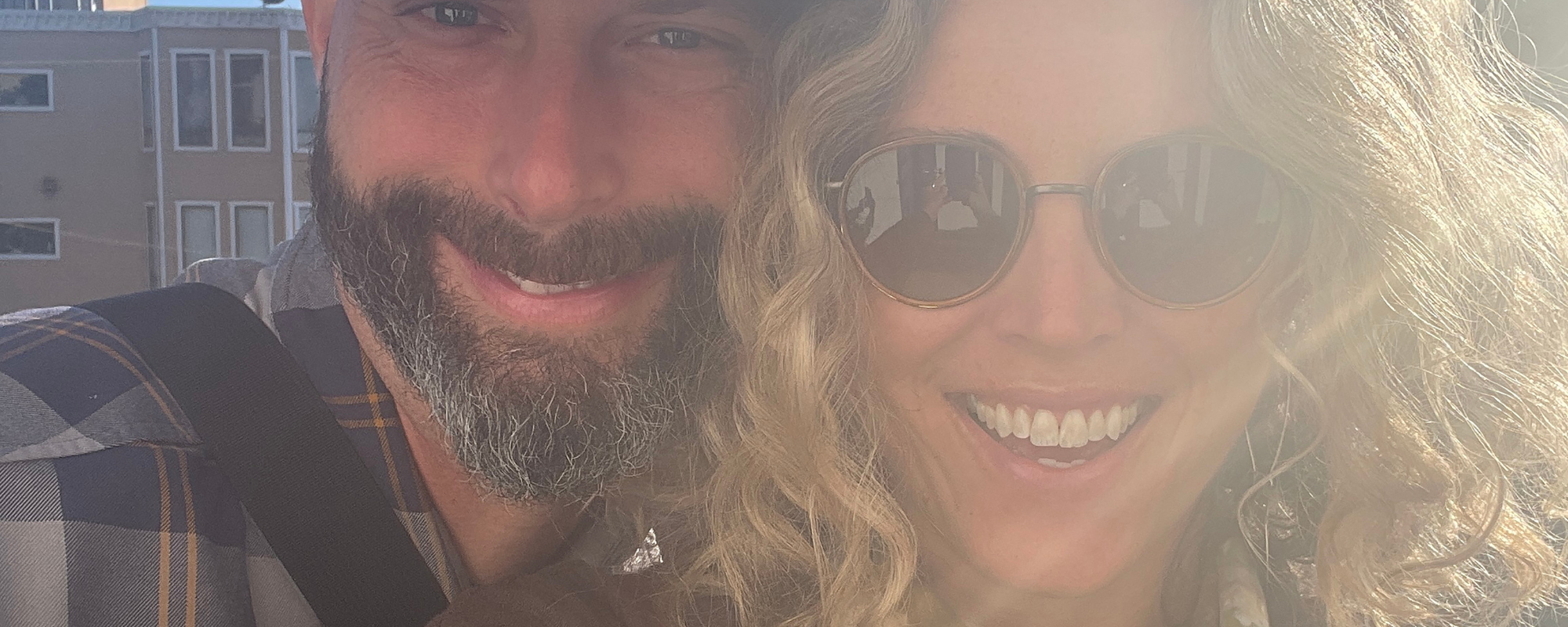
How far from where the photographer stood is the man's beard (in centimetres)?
162

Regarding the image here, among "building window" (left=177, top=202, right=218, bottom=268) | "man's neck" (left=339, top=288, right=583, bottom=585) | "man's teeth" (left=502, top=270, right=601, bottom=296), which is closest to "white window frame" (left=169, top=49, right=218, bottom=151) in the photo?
"building window" (left=177, top=202, right=218, bottom=268)

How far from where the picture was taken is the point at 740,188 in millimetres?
1560

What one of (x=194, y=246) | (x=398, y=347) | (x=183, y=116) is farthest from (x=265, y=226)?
(x=398, y=347)

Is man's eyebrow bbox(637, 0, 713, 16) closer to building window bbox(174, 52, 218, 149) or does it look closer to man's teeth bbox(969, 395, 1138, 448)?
man's teeth bbox(969, 395, 1138, 448)

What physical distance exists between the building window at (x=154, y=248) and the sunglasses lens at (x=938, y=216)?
4327mm

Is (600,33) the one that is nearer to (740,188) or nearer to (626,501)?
(740,188)

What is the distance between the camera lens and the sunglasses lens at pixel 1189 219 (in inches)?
49.6

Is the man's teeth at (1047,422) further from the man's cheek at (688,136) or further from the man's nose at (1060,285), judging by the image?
the man's cheek at (688,136)

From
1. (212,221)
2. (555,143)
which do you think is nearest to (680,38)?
(555,143)

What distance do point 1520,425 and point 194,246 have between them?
817 cm

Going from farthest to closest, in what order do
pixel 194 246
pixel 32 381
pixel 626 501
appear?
pixel 194 246
pixel 626 501
pixel 32 381

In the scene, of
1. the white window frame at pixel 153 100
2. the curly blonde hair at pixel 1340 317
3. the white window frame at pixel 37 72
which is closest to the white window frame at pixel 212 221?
the white window frame at pixel 153 100

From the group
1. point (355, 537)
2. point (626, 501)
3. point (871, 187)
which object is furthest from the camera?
point (626, 501)

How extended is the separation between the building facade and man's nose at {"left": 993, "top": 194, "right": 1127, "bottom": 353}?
4752mm
